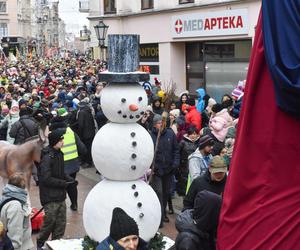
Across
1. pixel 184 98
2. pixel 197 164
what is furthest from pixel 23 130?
pixel 197 164

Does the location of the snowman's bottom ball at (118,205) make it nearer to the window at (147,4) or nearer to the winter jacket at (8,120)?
the winter jacket at (8,120)

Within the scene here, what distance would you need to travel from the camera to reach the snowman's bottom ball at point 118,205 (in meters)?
5.21

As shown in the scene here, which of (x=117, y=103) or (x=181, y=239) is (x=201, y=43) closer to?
(x=117, y=103)

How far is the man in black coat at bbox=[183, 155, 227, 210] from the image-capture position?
5.32m

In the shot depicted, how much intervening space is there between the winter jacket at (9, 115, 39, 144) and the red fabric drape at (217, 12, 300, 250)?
9457 millimetres

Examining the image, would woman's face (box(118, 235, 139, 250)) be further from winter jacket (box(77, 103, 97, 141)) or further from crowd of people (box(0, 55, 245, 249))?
winter jacket (box(77, 103, 97, 141))

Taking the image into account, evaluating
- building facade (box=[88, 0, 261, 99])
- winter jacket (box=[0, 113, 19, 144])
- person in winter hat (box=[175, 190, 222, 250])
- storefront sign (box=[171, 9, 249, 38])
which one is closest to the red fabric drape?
person in winter hat (box=[175, 190, 222, 250])

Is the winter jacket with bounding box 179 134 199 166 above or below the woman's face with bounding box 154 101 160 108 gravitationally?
below

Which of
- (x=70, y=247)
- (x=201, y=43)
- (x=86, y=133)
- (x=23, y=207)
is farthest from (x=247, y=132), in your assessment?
(x=201, y=43)

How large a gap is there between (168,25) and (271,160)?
1970cm

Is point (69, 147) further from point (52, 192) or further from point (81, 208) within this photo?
point (52, 192)

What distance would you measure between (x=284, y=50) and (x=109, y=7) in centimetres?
2313

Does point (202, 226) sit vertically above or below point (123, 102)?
below

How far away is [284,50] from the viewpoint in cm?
209
